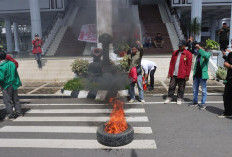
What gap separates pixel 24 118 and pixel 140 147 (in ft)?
10.5

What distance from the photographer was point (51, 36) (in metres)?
17.0

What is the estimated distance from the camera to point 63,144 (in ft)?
12.4

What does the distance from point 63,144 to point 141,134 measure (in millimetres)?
1523

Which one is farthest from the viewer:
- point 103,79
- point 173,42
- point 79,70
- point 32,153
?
point 173,42

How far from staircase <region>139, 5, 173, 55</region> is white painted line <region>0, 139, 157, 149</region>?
11825mm

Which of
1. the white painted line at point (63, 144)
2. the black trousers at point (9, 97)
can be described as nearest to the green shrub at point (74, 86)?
the black trousers at point (9, 97)

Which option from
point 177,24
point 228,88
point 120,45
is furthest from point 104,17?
point 177,24

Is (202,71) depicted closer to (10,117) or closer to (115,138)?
(115,138)

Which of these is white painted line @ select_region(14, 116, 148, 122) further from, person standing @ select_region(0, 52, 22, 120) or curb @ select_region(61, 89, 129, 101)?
curb @ select_region(61, 89, 129, 101)

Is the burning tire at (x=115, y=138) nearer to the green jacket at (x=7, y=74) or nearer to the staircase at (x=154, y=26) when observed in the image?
the green jacket at (x=7, y=74)

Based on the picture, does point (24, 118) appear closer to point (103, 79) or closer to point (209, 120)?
point (103, 79)

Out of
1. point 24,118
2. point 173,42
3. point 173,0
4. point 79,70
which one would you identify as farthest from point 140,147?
point 173,0

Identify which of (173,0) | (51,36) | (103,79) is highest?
(173,0)

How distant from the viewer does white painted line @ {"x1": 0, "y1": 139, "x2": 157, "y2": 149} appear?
3660mm
